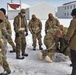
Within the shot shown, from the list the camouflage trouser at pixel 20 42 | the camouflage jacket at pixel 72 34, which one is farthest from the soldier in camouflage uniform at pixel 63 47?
the camouflage jacket at pixel 72 34

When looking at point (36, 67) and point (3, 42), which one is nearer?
point (3, 42)

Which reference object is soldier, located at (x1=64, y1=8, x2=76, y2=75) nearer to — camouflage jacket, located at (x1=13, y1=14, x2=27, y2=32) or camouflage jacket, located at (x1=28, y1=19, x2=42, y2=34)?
camouflage jacket, located at (x1=13, y1=14, x2=27, y2=32)

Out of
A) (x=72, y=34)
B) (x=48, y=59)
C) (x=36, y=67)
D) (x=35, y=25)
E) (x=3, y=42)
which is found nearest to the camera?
(x=72, y=34)

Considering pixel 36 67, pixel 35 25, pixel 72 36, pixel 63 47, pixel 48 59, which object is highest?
pixel 72 36

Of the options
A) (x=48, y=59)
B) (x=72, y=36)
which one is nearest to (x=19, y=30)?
(x=48, y=59)

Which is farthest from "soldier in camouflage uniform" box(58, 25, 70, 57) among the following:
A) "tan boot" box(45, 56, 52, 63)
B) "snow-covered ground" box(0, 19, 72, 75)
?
"tan boot" box(45, 56, 52, 63)

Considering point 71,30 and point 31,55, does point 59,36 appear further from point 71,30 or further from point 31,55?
point 71,30

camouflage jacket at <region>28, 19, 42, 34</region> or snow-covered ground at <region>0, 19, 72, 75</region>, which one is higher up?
camouflage jacket at <region>28, 19, 42, 34</region>

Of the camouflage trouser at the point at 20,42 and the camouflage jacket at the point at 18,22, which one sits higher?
the camouflage jacket at the point at 18,22

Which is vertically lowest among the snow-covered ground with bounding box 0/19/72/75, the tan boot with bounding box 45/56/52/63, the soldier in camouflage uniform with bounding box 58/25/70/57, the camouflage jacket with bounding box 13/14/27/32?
the snow-covered ground with bounding box 0/19/72/75

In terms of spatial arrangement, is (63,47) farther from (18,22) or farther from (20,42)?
(18,22)

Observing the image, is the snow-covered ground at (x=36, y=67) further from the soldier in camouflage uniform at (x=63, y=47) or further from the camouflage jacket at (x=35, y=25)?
the camouflage jacket at (x=35, y=25)

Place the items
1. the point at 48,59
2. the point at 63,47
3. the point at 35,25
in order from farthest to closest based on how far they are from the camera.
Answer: the point at 35,25 < the point at 63,47 < the point at 48,59

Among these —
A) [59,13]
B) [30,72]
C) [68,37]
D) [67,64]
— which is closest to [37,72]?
[30,72]
